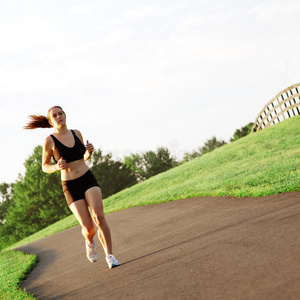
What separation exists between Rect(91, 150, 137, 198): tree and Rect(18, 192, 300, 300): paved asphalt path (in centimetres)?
5205

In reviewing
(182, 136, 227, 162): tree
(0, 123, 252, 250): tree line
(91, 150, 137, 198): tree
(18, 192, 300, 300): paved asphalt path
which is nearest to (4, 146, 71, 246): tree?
(0, 123, 252, 250): tree line

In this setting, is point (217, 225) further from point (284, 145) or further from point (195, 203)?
point (284, 145)

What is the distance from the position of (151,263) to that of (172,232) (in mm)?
2245

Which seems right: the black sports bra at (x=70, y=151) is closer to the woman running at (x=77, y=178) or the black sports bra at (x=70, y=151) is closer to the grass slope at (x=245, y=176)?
the woman running at (x=77, y=178)

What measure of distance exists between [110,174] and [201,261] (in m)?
58.3

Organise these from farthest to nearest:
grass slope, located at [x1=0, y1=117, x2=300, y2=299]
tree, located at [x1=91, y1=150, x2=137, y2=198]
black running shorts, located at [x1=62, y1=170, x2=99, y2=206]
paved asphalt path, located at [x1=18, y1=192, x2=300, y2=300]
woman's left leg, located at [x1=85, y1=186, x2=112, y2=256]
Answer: tree, located at [x1=91, y1=150, x2=137, y2=198] → grass slope, located at [x1=0, y1=117, x2=300, y2=299] → black running shorts, located at [x1=62, y1=170, x2=99, y2=206] → woman's left leg, located at [x1=85, y1=186, x2=112, y2=256] → paved asphalt path, located at [x1=18, y1=192, x2=300, y2=300]

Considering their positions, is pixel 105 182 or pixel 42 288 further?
pixel 105 182

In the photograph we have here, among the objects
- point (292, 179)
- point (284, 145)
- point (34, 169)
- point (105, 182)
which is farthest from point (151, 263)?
point (105, 182)

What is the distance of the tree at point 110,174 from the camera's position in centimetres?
6103

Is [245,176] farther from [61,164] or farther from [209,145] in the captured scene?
[209,145]

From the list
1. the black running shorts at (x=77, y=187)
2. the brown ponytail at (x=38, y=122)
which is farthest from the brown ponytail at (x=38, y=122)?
the black running shorts at (x=77, y=187)

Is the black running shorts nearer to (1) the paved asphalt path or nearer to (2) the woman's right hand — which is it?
(2) the woman's right hand

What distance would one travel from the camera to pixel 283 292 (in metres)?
2.96

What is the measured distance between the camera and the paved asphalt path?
137 inches
